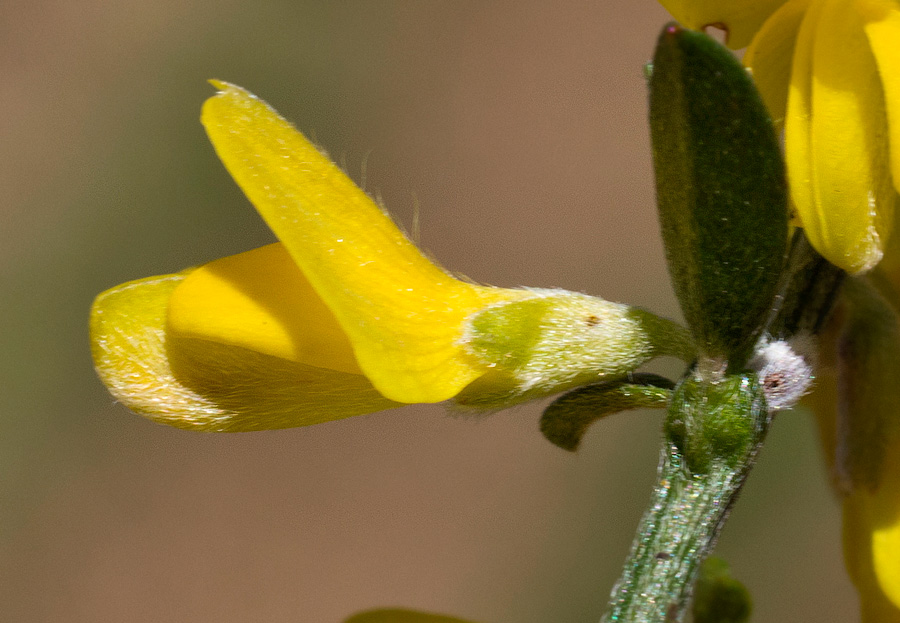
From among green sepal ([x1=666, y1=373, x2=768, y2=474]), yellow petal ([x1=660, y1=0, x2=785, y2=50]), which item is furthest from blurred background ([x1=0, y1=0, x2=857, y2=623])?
green sepal ([x1=666, y1=373, x2=768, y2=474])

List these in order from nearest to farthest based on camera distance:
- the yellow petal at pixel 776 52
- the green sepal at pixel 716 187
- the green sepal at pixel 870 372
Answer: the green sepal at pixel 716 187 < the yellow petal at pixel 776 52 < the green sepal at pixel 870 372

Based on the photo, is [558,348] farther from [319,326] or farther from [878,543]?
[878,543]

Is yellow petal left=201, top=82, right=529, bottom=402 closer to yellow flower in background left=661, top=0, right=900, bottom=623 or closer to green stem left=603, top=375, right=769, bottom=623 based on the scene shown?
green stem left=603, top=375, right=769, bottom=623

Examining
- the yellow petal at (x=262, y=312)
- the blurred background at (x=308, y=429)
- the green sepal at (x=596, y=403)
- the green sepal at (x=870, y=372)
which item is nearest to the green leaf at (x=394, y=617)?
the green sepal at (x=596, y=403)

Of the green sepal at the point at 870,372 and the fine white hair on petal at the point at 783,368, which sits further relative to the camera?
the green sepal at the point at 870,372

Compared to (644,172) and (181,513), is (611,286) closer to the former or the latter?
(644,172)

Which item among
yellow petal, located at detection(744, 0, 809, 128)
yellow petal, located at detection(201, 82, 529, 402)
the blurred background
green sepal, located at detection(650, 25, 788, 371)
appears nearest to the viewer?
green sepal, located at detection(650, 25, 788, 371)

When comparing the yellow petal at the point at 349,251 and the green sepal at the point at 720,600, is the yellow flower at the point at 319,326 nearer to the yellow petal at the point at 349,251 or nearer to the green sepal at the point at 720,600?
the yellow petal at the point at 349,251

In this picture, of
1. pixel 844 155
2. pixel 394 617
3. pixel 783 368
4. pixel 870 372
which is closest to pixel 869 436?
pixel 870 372
